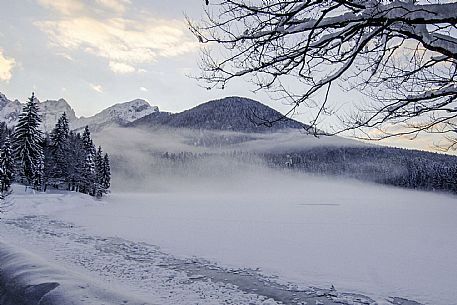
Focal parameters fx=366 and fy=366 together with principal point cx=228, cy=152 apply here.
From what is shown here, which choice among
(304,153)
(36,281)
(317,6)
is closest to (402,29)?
(317,6)

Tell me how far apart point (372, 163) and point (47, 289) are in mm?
137893

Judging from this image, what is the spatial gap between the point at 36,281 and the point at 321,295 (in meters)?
6.17

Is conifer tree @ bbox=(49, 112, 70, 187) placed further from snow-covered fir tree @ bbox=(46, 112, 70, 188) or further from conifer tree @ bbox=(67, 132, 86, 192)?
conifer tree @ bbox=(67, 132, 86, 192)

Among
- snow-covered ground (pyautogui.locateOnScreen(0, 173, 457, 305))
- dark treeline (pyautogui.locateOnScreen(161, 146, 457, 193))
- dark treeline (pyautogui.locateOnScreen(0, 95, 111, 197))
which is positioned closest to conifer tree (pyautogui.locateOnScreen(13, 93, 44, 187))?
dark treeline (pyautogui.locateOnScreen(0, 95, 111, 197))

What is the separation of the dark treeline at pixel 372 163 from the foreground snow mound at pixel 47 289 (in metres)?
82.6

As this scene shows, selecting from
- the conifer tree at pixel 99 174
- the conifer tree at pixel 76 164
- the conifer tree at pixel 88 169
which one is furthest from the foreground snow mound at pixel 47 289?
the conifer tree at pixel 99 174

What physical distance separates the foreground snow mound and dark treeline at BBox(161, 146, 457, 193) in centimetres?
8261

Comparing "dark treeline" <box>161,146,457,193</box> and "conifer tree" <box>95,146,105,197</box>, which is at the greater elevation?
"dark treeline" <box>161,146,457,193</box>

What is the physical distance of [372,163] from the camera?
433 feet

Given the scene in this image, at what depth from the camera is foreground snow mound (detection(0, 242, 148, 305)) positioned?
495cm

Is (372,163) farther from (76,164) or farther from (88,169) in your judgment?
(76,164)

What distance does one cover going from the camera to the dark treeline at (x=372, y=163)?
85056 millimetres

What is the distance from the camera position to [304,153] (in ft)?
521

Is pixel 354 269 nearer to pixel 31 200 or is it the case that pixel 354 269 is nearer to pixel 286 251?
pixel 286 251
